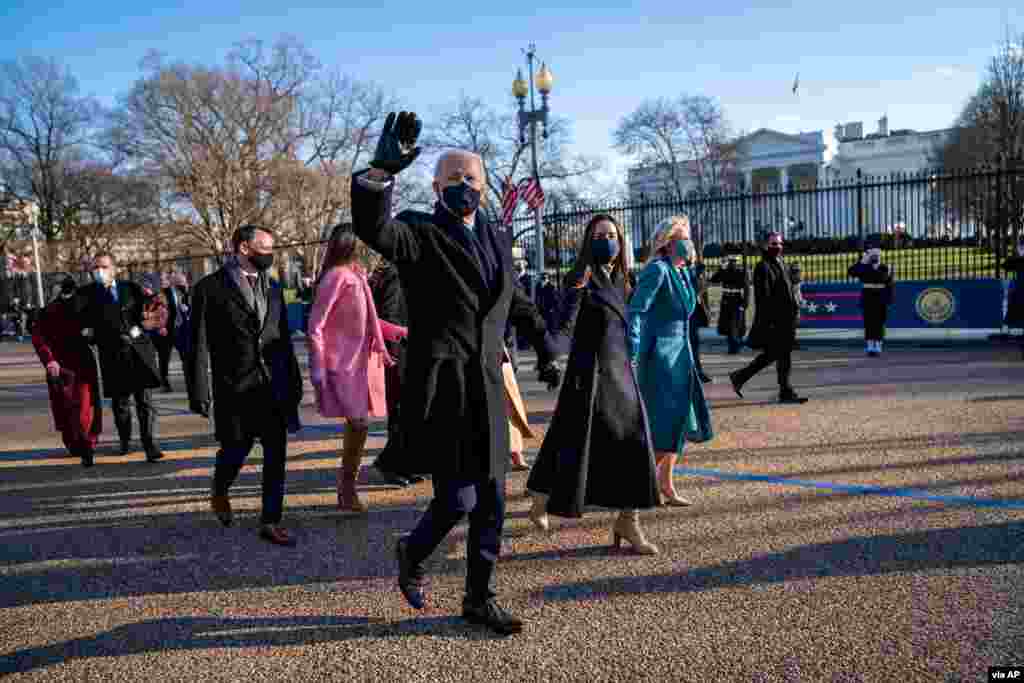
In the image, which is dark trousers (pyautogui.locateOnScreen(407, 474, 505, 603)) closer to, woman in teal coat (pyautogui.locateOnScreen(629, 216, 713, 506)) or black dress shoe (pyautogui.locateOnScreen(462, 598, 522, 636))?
black dress shoe (pyautogui.locateOnScreen(462, 598, 522, 636))

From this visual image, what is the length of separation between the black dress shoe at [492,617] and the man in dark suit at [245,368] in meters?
1.81

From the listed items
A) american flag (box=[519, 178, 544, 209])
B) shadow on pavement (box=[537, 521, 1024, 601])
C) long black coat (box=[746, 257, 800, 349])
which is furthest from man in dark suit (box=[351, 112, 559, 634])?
american flag (box=[519, 178, 544, 209])

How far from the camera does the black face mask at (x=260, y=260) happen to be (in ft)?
16.6

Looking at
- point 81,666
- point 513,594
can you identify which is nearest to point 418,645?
point 513,594

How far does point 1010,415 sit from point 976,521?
3669 millimetres

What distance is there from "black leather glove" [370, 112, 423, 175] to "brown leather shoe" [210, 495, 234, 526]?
3052mm

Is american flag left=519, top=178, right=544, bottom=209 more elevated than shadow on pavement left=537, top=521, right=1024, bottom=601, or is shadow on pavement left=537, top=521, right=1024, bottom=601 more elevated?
american flag left=519, top=178, right=544, bottom=209

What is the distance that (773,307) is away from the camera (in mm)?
8844

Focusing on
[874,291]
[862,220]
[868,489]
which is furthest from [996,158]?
[868,489]

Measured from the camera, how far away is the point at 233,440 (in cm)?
496

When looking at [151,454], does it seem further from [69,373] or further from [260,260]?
[260,260]

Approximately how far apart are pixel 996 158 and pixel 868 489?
1679cm

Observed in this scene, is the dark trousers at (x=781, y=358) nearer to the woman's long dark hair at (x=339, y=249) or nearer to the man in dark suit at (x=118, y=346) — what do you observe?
the woman's long dark hair at (x=339, y=249)

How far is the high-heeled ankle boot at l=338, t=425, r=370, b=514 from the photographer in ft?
17.7
